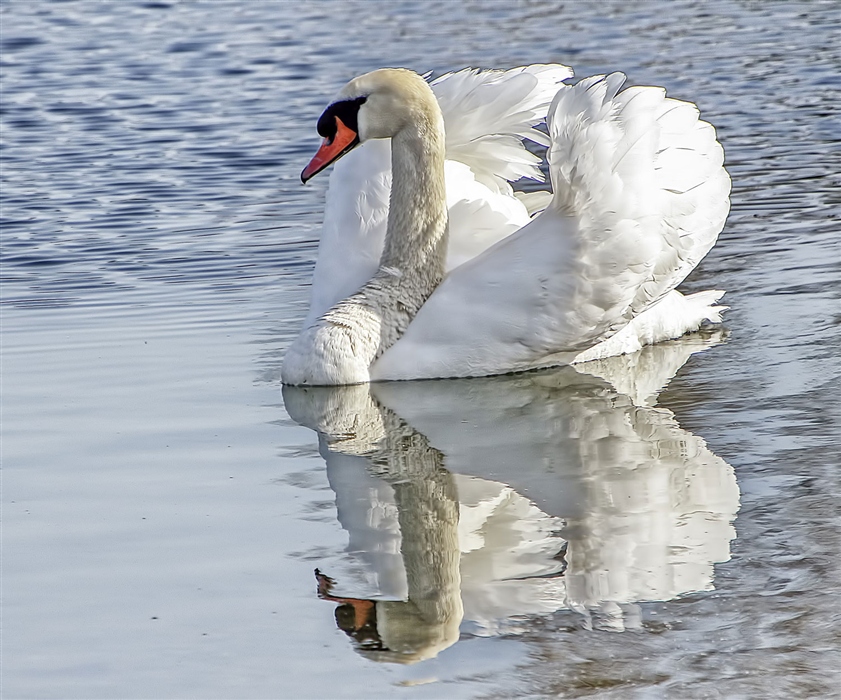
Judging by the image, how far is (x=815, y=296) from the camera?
7828mm

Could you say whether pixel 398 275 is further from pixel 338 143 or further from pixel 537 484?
pixel 537 484

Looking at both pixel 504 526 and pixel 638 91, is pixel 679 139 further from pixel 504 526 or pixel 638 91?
pixel 504 526

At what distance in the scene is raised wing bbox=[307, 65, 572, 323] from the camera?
757 cm

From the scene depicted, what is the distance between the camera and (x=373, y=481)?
566cm

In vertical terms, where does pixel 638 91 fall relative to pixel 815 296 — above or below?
above

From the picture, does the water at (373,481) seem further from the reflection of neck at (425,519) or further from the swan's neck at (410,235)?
the swan's neck at (410,235)

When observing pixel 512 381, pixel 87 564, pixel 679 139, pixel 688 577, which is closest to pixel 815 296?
pixel 679 139

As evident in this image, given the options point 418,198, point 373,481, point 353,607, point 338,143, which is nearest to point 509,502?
point 373,481

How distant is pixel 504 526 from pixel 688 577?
745mm

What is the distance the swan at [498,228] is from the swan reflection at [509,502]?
21 centimetres

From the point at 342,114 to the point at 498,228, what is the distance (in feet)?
3.15

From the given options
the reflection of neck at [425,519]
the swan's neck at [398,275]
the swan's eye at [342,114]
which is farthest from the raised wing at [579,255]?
the swan's eye at [342,114]

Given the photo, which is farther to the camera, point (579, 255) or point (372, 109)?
point (372, 109)

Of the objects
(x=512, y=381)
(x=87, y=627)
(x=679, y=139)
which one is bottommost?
(x=512, y=381)
